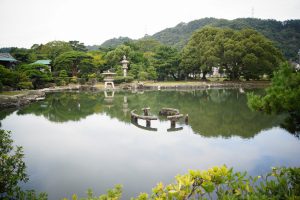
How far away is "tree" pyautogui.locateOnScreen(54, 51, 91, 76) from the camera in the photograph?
3516 centimetres

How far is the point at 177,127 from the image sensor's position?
12.0m

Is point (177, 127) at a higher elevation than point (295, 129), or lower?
lower

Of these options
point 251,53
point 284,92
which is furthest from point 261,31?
point 284,92

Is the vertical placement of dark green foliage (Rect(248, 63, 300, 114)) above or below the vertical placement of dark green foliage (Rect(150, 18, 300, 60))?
below

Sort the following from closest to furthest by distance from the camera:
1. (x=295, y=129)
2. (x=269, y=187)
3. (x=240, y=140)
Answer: (x=269, y=187) → (x=295, y=129) → (x=240, y=140)

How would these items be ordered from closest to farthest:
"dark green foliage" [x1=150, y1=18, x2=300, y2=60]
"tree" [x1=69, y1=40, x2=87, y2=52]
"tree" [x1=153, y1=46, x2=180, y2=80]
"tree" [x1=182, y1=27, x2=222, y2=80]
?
"tree" [x1=182, y1=27, x2=222, y2=80] → "tree" [x1=153, y1=46, x2=180, y2=80] → "tree" [x1=69, y1=40, x2=87, y2=52] → "dark green foliage" [x1=150, y1=18, x2=300, y2=60]

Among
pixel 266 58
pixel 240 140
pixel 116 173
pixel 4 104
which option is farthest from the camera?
pixel 266 58

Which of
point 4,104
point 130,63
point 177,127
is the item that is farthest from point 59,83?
point 177,127

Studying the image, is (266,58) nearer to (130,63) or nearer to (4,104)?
(130,63)

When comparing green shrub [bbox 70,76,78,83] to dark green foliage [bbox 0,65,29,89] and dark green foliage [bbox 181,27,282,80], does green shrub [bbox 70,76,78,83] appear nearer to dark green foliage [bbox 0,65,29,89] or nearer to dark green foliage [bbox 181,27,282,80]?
dark green foliage [bbox 0,65,29,89]

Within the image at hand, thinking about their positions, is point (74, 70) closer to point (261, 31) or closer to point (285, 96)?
point (285, 96)

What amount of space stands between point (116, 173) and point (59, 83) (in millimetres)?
29804

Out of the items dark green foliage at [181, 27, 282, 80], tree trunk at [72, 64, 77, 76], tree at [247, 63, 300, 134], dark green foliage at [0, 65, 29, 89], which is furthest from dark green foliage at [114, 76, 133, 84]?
tree at [247, 63, 300, 134]

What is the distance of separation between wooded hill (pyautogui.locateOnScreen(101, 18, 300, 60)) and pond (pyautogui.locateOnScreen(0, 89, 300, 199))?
53.6 metres
